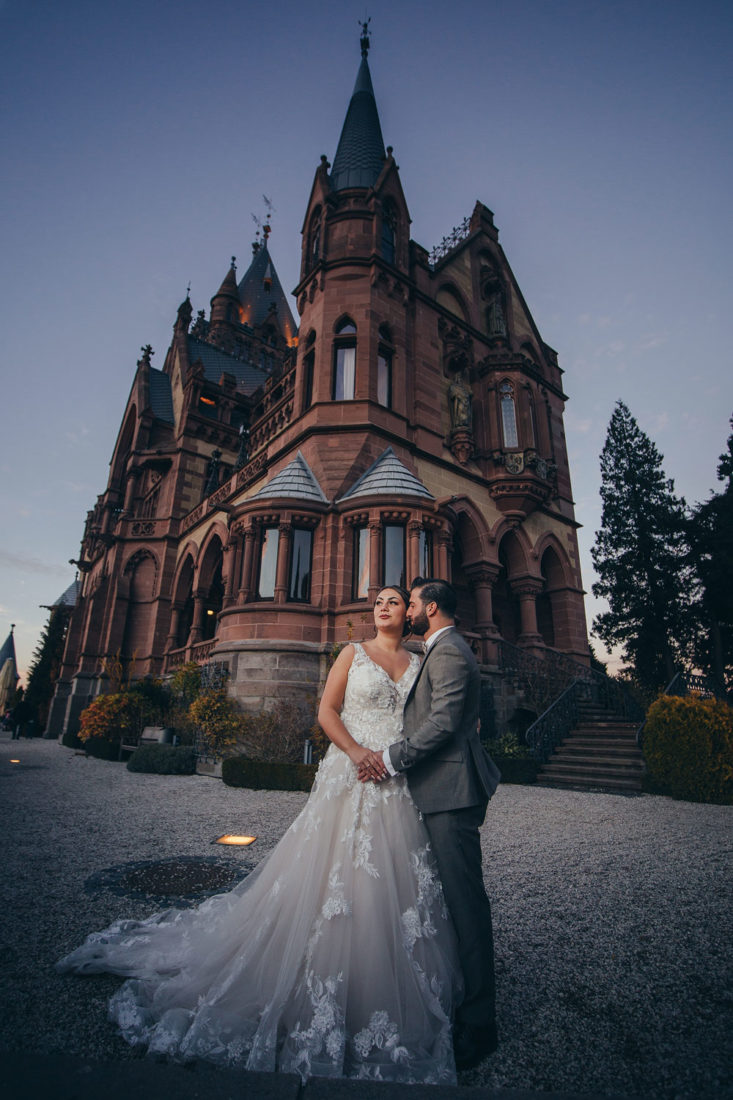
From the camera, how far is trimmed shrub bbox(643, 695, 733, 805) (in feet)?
28.8

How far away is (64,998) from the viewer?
7.52ft

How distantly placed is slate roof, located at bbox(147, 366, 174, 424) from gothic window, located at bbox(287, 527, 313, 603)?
17790mm

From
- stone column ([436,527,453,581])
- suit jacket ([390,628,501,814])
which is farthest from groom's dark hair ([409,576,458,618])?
stone column ([436,527,453,581])

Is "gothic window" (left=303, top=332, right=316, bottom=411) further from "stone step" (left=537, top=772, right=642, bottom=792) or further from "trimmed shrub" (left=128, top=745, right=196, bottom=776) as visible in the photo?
"stone step" (left=537, top=772, right=642, bottom=792)

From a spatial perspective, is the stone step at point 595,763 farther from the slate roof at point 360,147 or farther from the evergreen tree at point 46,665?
the evergreen tree at point 46,665

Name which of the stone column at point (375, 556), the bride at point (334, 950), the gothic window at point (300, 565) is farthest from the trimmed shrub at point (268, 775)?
the bride at point (334, 950)

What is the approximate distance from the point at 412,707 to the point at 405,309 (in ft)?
57.9

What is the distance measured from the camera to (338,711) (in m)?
2.76

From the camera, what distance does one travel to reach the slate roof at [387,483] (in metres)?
13.1

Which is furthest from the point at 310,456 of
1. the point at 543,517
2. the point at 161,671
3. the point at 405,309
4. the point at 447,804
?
the point at 447,804

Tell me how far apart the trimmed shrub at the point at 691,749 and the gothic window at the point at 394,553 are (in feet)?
20.1

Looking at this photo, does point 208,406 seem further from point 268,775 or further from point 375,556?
point 268,775

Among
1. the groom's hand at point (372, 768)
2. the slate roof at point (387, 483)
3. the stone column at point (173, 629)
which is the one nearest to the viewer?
the groom's hand at point (372, 768)

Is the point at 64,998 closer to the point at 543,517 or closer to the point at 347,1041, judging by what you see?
the point at 347,1041
